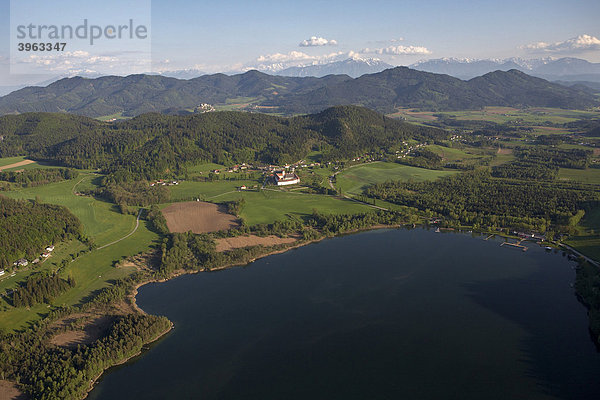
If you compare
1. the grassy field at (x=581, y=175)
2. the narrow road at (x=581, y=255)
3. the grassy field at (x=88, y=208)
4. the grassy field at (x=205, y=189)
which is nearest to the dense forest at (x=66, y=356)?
the grassy field at (x=88, y=208)

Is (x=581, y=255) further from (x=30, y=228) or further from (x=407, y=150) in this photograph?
(x=30, y=228)

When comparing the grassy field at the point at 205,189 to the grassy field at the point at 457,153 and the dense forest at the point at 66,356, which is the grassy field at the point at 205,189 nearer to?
the dense forest at the point at 66,356

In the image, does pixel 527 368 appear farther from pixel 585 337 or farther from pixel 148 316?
pixel 148 316

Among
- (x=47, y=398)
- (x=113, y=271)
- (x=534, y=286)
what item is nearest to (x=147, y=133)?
(x=113, y=271)

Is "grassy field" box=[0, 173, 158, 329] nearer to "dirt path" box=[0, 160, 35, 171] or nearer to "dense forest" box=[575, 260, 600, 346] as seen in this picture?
"dirt path" box=[0, 160, 35, 171]

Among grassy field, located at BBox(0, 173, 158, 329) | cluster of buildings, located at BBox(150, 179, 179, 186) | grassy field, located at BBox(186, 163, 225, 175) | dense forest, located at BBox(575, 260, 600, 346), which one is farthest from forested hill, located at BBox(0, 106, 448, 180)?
dense forest, located at BBox(575, 260, 600, 346)

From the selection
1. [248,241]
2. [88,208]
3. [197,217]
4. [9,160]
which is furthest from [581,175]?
[9,160]
